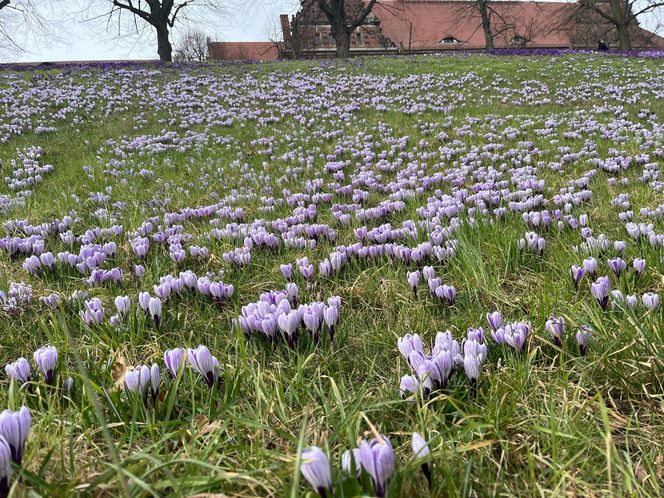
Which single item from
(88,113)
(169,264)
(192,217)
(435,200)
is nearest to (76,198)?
(192,217)

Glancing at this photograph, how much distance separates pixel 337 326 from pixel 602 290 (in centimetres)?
140

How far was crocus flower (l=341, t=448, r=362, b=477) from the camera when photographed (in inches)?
48.4

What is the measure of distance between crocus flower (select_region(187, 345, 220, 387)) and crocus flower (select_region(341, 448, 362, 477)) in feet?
2.56

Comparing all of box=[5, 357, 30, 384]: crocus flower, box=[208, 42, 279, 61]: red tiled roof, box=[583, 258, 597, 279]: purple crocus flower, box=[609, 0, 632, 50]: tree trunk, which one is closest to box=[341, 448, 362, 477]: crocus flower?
box=[5, 357, 30, 384]: crocus flower

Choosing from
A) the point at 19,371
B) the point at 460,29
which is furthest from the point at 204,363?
the point at 460,29

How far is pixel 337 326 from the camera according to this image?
102 inches

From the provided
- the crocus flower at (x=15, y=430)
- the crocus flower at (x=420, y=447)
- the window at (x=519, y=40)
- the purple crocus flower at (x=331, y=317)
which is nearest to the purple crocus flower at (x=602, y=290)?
the purple crocus flower at (x=331, y=317)

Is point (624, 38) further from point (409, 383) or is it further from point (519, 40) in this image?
point (409, 383)

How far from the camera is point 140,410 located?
1.72 m

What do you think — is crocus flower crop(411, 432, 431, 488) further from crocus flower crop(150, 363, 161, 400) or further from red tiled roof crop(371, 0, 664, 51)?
red tiled roof crop(371, 0, 664, 51)

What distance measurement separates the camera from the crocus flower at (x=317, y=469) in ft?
3.78

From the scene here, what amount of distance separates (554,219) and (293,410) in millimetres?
3420

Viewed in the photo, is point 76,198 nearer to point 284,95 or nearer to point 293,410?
point 293,410

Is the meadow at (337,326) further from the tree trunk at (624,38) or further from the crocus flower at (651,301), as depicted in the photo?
the tree trunk at (624,38)
